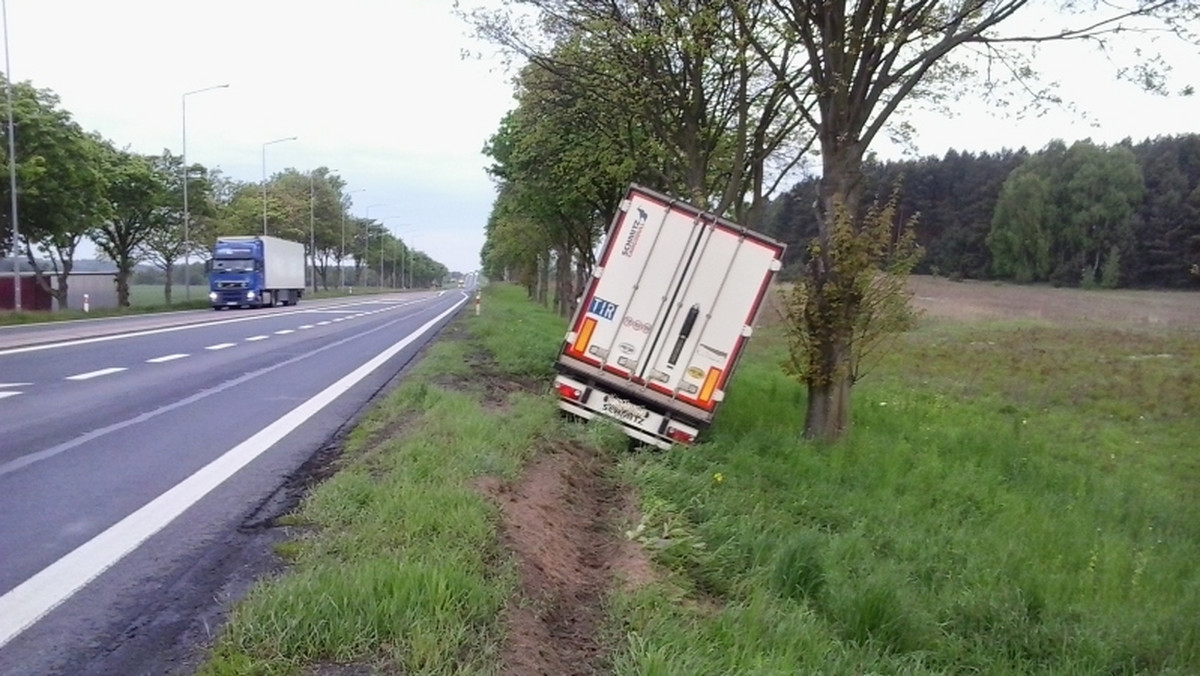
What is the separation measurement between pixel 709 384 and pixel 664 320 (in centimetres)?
87

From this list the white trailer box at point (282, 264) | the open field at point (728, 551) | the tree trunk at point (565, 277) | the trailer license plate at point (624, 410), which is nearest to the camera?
the open field at point (728, 551)

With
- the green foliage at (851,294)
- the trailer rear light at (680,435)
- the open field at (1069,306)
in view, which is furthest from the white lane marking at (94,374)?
the open field at (1069,306)

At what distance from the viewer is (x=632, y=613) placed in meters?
5.37

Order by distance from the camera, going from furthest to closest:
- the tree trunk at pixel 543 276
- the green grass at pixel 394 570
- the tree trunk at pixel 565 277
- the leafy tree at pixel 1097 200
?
1. the leafy tree at pixel 1097 200
2. the tree trunk at pixel 543 276
3. the tree trunk at pixel 565 277
4. the green grass at pixel 394 570

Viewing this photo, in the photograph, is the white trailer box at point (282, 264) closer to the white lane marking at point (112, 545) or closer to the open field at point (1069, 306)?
the open field at point (1069, 306)

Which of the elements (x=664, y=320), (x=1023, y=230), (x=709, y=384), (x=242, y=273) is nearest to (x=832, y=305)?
(x=709, y=384)

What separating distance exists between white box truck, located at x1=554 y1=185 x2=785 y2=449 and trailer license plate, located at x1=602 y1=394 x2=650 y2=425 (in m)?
0.01

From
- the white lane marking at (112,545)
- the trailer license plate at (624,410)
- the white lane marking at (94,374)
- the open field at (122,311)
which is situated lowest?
the open field at (122,311)

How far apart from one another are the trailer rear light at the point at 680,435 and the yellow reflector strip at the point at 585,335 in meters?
1.36

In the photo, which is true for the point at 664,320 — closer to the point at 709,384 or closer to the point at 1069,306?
the point at 709,384

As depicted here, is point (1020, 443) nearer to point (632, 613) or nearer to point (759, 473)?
point (759, 473)

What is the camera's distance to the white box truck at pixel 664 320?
1110 cm

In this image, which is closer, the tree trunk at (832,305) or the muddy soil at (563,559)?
the muddy soil at (563,559)

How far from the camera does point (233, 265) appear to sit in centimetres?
4728
